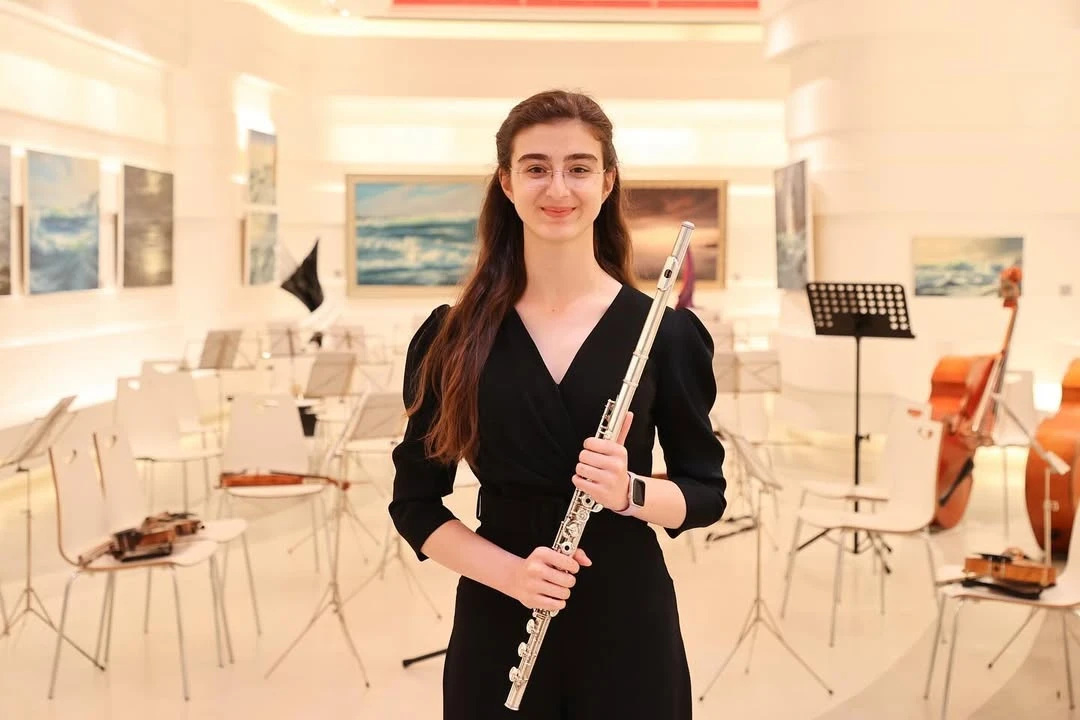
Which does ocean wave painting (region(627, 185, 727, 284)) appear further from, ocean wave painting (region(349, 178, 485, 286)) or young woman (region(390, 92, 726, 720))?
young woman (region(390, 92, 726, 720))

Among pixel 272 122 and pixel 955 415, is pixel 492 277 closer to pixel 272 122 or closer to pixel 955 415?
pixel 955 415

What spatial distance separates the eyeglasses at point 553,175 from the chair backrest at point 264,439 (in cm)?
429

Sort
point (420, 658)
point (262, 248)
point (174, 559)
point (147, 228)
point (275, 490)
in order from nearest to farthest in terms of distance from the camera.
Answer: point (174, 559) → point (420, 658) → point (275, 490) → point (147, 228) → point (262, 248)

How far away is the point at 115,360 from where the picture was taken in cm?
968

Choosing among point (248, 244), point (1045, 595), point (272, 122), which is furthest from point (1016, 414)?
point (272, 122)

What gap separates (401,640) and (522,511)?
3321mm

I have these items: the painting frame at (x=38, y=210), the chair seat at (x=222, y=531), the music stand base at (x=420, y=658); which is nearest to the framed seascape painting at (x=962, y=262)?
the music stand base at (x=420, y=658)

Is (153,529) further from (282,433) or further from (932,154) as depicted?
(932,154)

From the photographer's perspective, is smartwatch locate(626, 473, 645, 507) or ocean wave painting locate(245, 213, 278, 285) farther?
ocean wave painting locate(245, 213, 278, 285)

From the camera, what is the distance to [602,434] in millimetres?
1593

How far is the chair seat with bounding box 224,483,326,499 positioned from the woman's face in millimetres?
3729

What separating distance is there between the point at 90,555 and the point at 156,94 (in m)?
7.43

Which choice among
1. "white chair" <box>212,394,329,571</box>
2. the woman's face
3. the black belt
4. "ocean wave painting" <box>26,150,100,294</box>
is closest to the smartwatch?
the black belt

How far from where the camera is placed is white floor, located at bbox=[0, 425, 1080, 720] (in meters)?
4.21
